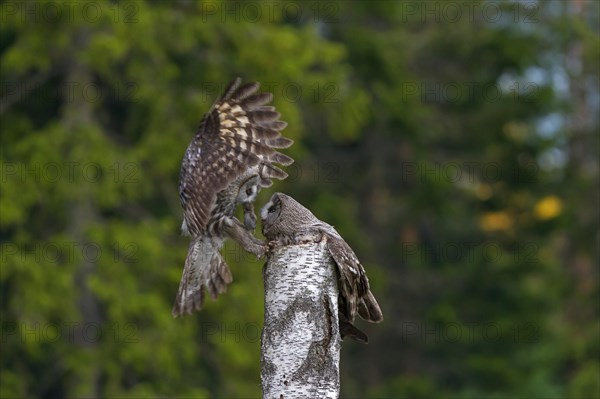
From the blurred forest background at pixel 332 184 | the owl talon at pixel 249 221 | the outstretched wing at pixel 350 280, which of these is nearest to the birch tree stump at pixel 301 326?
the outstretched wing at pixel 350 280

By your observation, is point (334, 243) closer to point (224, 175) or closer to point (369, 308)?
point (369, 308)

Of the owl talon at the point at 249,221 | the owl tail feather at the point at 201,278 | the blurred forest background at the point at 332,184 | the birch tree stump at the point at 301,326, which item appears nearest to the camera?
the birch tree stump at the point at 301,326

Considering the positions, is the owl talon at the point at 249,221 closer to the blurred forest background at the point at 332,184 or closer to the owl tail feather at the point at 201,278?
the owl tail feather at the point at 201,278

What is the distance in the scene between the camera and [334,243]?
580 cm

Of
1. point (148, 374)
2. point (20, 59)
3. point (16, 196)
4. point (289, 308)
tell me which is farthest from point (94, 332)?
point (289, 308)

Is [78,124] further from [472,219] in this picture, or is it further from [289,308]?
[472,219]

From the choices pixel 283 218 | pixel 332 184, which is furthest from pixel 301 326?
pixel 332 184

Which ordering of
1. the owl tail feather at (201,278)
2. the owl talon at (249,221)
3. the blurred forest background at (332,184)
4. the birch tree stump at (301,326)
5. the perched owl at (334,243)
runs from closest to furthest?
the birch tree stump at (301,326) → the perched owl at (334,243) → the owl talon at (249,221) → the owl tail feather at (201,278) → the blurred forest background at (332,184)

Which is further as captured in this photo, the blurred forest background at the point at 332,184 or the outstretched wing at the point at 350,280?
the blurred forest background at the point at 332,184

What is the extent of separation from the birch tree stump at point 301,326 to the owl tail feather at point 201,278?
1.41 metres

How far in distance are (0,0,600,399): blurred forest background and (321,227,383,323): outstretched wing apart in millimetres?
5614

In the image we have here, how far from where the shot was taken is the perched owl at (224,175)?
264 inches

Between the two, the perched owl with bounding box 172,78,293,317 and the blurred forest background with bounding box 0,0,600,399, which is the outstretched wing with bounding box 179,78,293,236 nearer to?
the perched owl with bounding box 172,78,293,317

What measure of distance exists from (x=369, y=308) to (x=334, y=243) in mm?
548
